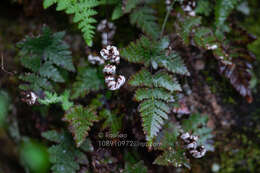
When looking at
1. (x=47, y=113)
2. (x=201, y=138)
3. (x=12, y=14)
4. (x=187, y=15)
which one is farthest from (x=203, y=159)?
(x=12, y=14)

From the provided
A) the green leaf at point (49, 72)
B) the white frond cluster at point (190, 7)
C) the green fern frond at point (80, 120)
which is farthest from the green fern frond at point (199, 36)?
the green leaf at point (49, 72)

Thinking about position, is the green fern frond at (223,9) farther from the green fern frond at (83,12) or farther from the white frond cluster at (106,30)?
the green fern frond at (83,12)

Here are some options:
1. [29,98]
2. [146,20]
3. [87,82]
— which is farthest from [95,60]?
[29,98]

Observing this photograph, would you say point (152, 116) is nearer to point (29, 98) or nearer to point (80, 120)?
point (80, 120)

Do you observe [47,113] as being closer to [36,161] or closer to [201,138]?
[36,161]

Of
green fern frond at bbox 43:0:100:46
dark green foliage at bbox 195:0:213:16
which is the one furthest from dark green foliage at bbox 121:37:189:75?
dark green foliage at bbox 195:0:213:16

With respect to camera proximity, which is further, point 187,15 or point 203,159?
point 203,159

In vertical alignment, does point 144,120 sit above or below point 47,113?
below

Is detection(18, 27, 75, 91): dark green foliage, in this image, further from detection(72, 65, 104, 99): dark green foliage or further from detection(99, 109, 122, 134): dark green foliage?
detection(99, 109, 122, 134): dark green foliage

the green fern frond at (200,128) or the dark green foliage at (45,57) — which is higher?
the dark green foliage at (45,57)
